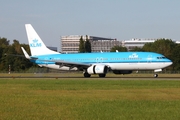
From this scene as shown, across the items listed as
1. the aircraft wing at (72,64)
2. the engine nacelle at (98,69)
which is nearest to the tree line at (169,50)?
the aircraft wing at (72,64)

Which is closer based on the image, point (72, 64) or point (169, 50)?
point (72, 64)

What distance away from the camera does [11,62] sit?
389 ft

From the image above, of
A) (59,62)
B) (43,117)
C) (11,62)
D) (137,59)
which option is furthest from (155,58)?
(11,62)

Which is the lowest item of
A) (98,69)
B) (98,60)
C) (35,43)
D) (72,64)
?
(98,69)

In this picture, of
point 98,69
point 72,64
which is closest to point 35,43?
point 72,64

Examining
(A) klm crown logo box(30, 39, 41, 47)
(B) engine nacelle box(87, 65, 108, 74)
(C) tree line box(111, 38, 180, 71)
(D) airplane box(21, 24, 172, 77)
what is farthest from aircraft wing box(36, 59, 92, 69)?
(C) tree line box(111, 38, 180, 71)

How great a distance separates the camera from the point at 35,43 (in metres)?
71.6

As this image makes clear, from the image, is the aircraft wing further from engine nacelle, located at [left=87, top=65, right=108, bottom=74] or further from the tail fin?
the tail fin

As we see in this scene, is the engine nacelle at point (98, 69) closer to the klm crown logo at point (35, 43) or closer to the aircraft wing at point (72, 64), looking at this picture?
the aircraft wing at point (72, 64)

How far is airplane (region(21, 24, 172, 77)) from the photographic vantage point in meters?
58.8

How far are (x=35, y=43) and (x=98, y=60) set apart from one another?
13.4 meters

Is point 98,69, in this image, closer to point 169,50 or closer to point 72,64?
point 72,64

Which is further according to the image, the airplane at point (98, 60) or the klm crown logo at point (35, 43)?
the klm crown logo at point (35, 43)

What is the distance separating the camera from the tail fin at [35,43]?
7100 centimetres
